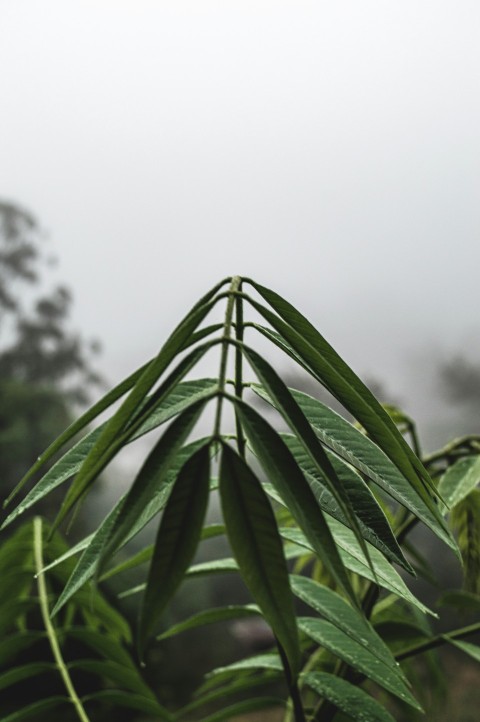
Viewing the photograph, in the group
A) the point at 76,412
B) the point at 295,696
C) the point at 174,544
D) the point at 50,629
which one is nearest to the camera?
the point at 174,544

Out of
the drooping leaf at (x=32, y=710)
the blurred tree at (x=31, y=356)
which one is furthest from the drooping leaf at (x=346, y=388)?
the blurred tree at (x=31, y=356)

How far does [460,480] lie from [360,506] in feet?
0.44

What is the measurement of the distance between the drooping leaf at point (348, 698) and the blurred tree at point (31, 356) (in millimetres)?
2704

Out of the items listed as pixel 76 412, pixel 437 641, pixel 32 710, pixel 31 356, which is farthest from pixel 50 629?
pixel 31 356

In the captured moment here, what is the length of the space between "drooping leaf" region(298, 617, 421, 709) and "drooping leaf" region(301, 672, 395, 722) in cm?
1

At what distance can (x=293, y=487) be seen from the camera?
0.14m

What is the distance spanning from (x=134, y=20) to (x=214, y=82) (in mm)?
679

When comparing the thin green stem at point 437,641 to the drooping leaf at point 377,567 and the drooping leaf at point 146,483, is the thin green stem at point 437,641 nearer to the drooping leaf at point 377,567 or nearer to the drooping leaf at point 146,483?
the drooping leaf at point 377,567

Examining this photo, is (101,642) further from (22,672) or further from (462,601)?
(462,601)

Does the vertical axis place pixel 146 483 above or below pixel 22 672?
above

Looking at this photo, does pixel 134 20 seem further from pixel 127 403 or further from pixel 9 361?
pixel 127 403

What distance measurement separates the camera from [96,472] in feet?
0.49

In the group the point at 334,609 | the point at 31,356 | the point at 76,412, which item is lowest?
the point at 76,412

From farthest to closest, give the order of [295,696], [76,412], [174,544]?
1. [76,412]
2. [295,696]
3. [174,544]
